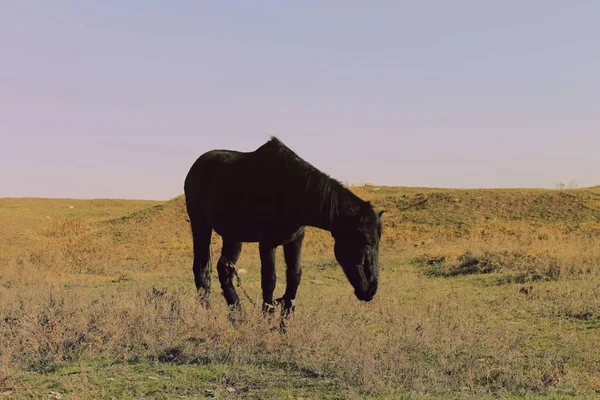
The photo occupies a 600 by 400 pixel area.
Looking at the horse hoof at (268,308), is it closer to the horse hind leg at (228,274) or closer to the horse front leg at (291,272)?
the horse front leg at (291,272)

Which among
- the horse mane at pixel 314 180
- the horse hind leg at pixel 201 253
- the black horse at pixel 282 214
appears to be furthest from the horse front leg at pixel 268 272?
the horse hind leg at pixel 201 253

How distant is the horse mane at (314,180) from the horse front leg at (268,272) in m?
0.95

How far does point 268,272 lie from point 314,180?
4.61 ft

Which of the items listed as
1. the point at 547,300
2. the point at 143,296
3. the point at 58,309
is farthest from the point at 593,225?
the point at 58,309

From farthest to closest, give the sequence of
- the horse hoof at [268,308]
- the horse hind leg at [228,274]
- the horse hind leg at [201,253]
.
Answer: the horse hind leg at [201,253] < the horse hind leg at [228,274] < the horse hoof at [268,308]

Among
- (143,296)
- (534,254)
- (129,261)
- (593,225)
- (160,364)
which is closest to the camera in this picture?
(160,364)

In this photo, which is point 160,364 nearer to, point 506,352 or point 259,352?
point 259,352

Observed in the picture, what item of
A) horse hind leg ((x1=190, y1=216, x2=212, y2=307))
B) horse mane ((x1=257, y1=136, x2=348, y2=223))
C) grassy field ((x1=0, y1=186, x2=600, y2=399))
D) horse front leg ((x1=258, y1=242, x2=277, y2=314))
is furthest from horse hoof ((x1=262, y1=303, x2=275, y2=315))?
horse hind leg ((x1=190, y1=216, x2=212, y2=307))

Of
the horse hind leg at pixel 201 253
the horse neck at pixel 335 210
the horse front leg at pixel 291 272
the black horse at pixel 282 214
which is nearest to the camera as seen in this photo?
the black horse at pixel 282 214

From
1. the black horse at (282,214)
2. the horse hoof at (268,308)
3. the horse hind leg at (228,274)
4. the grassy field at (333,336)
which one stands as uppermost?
the black horse at (282,214)

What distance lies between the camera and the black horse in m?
6.73

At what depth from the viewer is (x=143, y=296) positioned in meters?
9.58

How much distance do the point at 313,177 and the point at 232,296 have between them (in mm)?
2640

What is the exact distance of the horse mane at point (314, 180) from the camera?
6.94 metres
